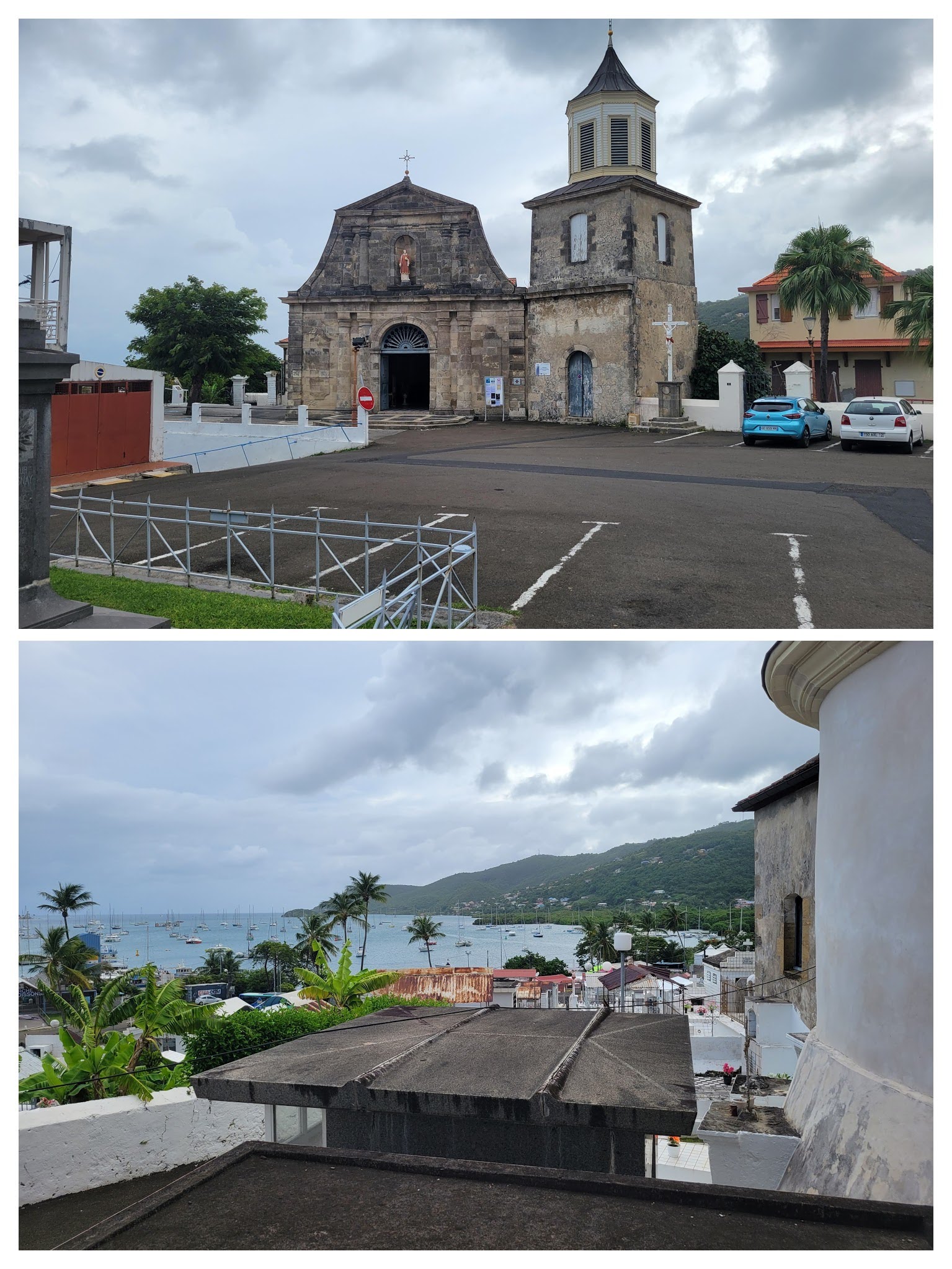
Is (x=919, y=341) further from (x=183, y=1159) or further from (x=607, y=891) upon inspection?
(x=607, y=891)

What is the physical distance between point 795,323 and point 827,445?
2570 cm

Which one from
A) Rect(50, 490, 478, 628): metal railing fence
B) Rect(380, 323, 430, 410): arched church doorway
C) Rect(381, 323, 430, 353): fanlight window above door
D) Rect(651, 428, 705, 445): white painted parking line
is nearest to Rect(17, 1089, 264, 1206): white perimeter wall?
Rect(50, 490, 478, 628): metal railing fence

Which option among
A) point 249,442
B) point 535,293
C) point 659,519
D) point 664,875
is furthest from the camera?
point 664,875

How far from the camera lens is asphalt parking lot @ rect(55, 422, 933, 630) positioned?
10.1 m

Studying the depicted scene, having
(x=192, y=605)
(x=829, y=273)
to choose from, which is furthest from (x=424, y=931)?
(x=192, y=605)

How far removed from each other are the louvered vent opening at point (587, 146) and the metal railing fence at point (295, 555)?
2478cm

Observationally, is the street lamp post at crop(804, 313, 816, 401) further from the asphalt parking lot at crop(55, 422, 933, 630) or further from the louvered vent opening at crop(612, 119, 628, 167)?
the asphalt parking lot at crop(55, 422, 933, 630)

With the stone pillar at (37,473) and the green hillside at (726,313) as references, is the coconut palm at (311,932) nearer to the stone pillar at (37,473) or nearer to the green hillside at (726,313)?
the stone pillar at (37,473)

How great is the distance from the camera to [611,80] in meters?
34.8

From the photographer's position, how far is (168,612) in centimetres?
1103

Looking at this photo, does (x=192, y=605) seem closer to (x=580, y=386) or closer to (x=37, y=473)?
(x=37, y=473)

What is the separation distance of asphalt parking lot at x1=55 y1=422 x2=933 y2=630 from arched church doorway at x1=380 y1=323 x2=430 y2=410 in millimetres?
13927

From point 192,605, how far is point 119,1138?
18.5 ft
